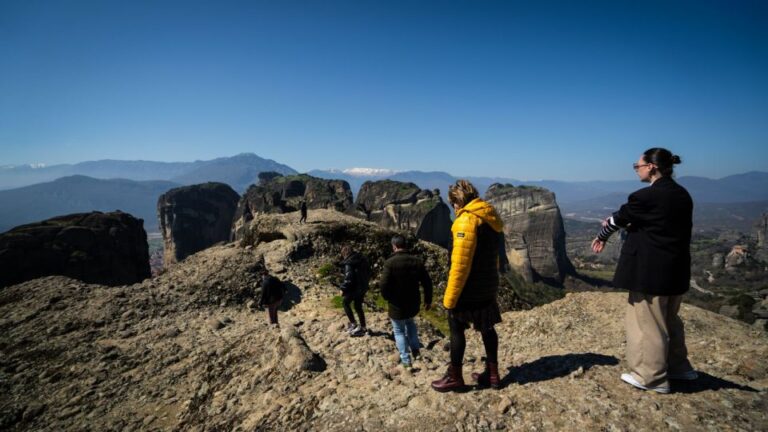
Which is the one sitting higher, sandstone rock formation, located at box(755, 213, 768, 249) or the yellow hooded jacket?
the yellow hooded jacket

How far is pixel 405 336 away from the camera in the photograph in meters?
7.68

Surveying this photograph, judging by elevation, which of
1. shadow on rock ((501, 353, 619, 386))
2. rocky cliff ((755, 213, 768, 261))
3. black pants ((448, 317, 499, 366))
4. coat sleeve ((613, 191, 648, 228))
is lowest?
rocky cliff ((755, 213, 768, 261))

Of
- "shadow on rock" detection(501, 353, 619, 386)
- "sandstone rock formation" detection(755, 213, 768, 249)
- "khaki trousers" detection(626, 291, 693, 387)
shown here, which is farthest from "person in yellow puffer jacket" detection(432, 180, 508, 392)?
"sandstone rock formation" detection(755, 213, 768, 249)

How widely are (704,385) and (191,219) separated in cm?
13927

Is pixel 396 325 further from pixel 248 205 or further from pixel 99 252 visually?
pixel 248 205

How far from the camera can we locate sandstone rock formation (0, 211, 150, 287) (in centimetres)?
4294

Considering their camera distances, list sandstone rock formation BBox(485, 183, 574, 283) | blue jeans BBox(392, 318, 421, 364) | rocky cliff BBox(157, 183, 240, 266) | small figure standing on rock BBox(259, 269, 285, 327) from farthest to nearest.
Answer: sandstone rock formation BBox(485, 183, 574, 283), rocky cliff BBox(157, 183, 240, 266), small figure standing on rock BBox(259, 269, 285, 327), blue jeans BBox(392, 318, 421, 364)

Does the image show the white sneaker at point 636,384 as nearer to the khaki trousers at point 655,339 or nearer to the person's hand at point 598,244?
the khaki trousers at point 655,339

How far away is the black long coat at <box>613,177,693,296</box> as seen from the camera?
15.9 ft

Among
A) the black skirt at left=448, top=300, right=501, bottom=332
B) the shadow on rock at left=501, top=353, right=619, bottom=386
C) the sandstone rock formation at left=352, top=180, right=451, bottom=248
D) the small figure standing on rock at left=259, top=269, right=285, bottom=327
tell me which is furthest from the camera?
the sandstone rock formation at left=352, top=180, right=451, bottom=248

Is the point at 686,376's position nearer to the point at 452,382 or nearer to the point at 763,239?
the point at 452,382

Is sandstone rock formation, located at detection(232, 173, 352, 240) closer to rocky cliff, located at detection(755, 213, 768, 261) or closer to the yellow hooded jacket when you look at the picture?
the yellow hooded jacket

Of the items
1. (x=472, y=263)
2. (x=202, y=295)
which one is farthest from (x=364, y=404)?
(x=202, y=295)

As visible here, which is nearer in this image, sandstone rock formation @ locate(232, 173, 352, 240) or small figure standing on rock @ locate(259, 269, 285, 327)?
small figure standing on rock @ locate(259, 269, 285, 327)
